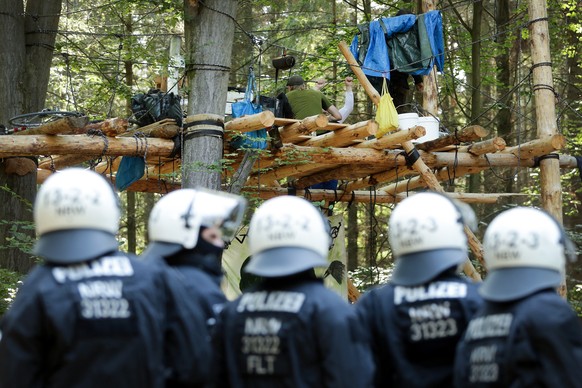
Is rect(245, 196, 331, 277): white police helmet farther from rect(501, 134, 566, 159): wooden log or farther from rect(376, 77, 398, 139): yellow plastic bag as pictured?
rect(501, 134, 566, 159): wooden log

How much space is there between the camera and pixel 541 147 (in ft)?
38.9

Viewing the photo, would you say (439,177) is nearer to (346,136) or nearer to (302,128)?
(346,136)

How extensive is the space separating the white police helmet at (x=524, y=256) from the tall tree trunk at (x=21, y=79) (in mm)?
9555

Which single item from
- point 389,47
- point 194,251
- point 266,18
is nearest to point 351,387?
point 194,251

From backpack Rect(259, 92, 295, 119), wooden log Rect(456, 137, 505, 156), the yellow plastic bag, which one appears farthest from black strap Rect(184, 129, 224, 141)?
wooden log Rect(456, 137, 505, 156)

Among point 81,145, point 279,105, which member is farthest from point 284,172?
point 81,145

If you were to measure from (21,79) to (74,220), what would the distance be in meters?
9.65

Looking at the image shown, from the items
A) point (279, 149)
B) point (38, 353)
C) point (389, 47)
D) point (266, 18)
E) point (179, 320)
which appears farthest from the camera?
point (266, 18)

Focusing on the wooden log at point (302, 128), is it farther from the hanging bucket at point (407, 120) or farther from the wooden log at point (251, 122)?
the hanging bucket at point (407, 120)

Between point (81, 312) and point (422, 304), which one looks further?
point (422, 304)

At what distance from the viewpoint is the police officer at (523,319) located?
13.5ft

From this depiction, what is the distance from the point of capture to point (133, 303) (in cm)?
445

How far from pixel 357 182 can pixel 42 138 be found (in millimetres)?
5421

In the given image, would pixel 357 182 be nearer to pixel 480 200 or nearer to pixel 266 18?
pixel 480 200
